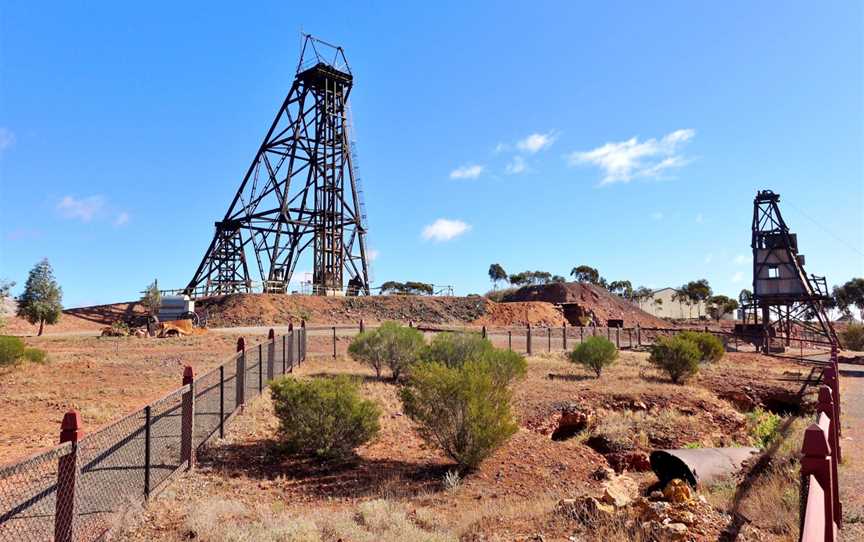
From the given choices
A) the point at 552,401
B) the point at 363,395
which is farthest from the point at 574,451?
the point at 363,395

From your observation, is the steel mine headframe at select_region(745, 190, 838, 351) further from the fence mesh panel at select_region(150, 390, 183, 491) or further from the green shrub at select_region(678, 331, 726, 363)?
the fence mesh panel at select_region(150, 390, 183, 491)

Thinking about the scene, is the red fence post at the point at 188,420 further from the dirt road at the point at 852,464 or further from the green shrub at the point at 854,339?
the green shrub at the point at 854,339

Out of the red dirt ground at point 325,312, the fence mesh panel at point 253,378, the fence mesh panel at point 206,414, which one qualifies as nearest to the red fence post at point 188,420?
the fence mesh panel at point 206,414

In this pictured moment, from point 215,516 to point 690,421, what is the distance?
11575 mm

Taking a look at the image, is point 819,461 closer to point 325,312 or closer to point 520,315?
point 325,312

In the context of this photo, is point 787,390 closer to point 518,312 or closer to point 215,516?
point 215,516

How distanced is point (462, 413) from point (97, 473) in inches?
213

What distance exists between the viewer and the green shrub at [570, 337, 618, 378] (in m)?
22.2

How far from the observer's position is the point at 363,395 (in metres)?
17.0

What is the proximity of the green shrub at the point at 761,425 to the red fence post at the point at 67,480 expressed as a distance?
12670mm

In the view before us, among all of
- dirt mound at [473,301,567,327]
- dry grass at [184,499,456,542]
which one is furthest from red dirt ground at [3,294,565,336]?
dry grass at [184,499,456,542]

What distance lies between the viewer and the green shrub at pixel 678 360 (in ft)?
71.3

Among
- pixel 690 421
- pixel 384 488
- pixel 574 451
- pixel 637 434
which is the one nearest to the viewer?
pixel 384 488

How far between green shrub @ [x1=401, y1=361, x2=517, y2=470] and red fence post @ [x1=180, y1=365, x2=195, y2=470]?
3.67 m
